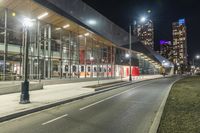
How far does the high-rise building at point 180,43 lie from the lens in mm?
159500

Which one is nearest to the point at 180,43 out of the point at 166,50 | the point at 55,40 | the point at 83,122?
the point at 166,50

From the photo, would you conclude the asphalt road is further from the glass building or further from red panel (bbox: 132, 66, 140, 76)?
red panel (bbox: 132, 66, 140, 76)

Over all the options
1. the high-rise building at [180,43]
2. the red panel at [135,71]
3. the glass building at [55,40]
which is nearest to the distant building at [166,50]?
the high-rise building at [180,43]

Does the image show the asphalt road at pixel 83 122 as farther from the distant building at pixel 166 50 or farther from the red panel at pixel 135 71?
the distant building at pixel 166 50

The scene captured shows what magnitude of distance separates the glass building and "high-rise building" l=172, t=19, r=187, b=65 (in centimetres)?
12288

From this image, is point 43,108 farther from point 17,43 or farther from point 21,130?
point 17,43

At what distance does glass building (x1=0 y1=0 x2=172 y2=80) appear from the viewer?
23.6 metres

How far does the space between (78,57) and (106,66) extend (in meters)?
10.2

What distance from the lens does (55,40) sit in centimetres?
2978

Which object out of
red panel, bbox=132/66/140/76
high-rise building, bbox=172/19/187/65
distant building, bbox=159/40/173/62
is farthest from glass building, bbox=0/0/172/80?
high-rise building, bbox=172/19/187/65

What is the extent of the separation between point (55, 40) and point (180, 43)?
6565 inches

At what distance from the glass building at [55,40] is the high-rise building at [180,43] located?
122884 mm

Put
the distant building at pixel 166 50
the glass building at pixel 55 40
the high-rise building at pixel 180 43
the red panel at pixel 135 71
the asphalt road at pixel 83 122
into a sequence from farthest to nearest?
the high-rise building at pixel 180 43 < the distant building at pixel 166 50 < the red panel at pixel 135 71 < the glass building at pixel 55 40 < the asphalt road at pixel 83 122

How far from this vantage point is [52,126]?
7953 mm
